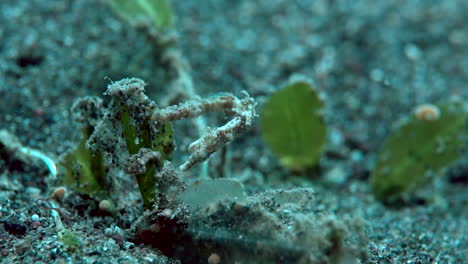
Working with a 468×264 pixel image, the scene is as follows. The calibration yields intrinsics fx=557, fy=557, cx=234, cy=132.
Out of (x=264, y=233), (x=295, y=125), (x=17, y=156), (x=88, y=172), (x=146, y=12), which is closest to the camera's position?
(x=264, y=233)

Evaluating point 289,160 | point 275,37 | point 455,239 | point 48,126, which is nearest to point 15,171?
point 48,126

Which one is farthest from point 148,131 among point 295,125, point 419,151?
point 419,151

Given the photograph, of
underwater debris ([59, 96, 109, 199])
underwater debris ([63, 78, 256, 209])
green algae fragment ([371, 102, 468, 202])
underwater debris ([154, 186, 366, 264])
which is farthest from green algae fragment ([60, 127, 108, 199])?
green algae fragment ([371, 102, 468, 202])

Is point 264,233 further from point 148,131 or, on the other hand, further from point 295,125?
point 295,125

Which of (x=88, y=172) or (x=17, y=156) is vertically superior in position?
(x=17, y=156)

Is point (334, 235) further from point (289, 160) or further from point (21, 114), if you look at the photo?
point (21, 114)

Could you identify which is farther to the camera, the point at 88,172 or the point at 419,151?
the point at 419,151

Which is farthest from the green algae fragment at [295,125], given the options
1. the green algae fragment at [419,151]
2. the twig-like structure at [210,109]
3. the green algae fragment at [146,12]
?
the twig-like structure at [210,109]
